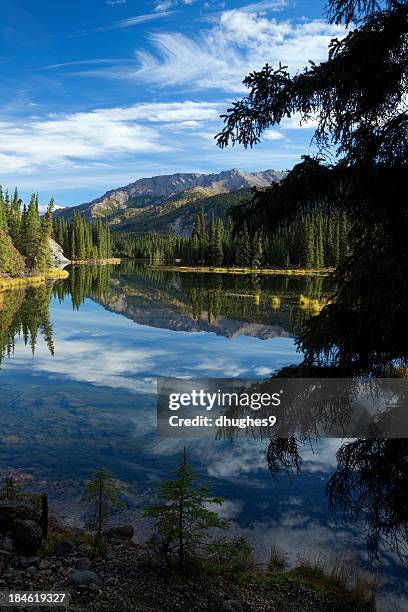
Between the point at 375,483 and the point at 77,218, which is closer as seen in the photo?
the point at 375,483

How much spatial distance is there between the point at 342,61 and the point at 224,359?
26.3m

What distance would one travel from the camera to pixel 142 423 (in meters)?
19.5

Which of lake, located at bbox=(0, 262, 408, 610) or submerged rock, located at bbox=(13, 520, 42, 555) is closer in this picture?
submerged rock, located at bbox=(13, 520, 42, 555)

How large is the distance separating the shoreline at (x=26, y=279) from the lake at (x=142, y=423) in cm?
2354

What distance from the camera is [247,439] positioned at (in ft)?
60.0

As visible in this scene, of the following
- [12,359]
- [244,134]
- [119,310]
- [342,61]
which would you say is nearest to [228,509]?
[244,134]

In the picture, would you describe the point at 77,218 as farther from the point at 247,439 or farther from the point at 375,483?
the point at 375,483

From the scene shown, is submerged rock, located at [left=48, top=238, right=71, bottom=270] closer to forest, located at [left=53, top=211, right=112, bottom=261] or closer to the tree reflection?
forest, located at [left=53, top=211, right=112, bottom=261]

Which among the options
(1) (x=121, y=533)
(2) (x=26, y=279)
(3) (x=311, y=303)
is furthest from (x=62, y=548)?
(2) (x=26, y=279)

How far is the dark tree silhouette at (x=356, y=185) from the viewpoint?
5414mm

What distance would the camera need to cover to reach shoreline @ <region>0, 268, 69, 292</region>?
7044 centimetres

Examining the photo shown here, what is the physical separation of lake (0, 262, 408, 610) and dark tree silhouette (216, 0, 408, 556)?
819 mm

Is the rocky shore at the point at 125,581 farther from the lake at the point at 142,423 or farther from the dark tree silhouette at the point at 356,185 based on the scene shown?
the dark tree silhouette at the point at 356,185

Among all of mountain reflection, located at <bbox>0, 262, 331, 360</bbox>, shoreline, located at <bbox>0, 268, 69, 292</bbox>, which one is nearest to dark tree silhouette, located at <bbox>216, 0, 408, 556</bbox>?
mountain reflection, located at <bbox>0, 262, 331, 360</bbox>
